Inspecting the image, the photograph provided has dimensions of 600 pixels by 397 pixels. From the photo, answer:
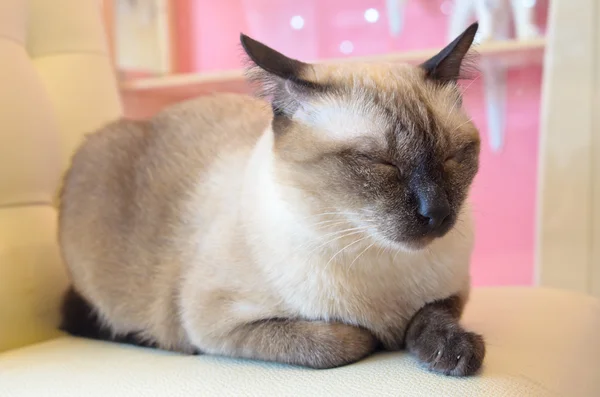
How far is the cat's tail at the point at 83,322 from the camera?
1309mm

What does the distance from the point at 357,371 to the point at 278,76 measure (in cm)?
42

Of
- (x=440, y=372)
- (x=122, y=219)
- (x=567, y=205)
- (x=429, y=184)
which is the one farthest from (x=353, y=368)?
(x=567, y=205)

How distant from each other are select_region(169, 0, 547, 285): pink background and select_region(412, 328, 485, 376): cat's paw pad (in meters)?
1.16

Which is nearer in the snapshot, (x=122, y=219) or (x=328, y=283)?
(x=328, y=283)

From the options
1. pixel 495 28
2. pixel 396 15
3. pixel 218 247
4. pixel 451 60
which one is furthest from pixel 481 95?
pixel 218 247

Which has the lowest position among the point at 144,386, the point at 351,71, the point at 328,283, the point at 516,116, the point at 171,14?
the point at 144,386

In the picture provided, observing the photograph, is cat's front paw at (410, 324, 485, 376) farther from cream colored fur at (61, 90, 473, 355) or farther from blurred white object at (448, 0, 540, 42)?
blurred white object at (448, 0, 540, 42)

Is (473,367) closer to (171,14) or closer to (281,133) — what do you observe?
(281,133)

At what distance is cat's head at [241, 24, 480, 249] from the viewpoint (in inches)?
34.5

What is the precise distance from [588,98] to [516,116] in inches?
20.2

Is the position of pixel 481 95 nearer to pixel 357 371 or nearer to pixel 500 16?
pixel 500 16

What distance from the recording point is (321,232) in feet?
3.17

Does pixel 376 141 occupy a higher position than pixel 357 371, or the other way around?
pixel 376 141

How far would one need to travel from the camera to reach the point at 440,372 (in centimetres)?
87
